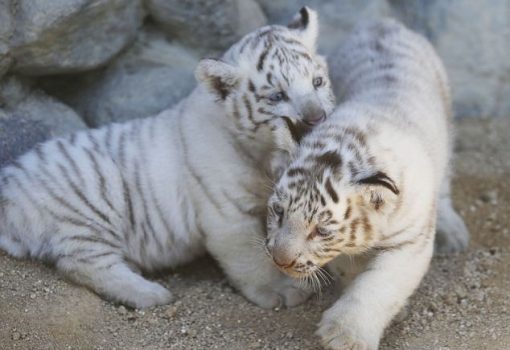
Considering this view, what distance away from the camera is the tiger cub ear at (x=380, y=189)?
3.13 m

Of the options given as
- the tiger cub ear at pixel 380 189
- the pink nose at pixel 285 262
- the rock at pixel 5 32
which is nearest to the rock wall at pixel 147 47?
the rock at pixel 5 32

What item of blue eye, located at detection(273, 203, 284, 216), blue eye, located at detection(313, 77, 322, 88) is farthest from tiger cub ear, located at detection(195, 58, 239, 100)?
blue eye, located at detection(273, 203, 284, 216)

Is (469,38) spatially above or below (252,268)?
above

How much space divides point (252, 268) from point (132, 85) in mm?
1488

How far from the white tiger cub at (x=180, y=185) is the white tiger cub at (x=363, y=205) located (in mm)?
380

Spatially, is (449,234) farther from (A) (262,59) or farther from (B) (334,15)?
(B) (334,15)

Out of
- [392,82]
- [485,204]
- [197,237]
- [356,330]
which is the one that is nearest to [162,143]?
[197,237]

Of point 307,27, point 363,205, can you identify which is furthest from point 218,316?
point 307,27

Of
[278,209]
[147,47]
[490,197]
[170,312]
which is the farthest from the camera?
[490,197]

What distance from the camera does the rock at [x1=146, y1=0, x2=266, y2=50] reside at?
4.92m

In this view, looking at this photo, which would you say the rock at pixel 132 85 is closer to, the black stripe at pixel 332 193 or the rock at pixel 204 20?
the rock at pixel 204 20

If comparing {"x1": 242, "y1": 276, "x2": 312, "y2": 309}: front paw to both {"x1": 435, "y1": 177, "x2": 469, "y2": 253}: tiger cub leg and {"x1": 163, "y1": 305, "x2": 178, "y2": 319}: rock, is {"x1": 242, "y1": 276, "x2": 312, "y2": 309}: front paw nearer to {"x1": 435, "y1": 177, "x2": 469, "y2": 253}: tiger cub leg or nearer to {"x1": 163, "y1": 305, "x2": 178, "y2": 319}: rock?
{"x1": 163, "y1": 305, "x2": 178, "y2": 319}: rock

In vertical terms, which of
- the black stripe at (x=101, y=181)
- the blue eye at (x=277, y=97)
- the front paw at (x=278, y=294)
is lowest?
the front paw at (x=278, y=294)

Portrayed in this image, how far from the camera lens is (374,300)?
343 centimetres
